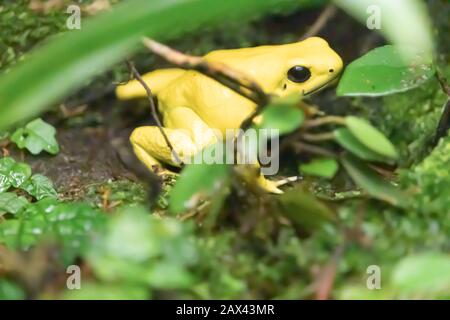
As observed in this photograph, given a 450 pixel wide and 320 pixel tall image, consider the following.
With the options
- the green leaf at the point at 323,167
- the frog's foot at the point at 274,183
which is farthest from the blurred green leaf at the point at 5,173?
the green leaf at the point at 323,167

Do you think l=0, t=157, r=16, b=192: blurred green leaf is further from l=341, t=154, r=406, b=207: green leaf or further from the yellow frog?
l=341, t=154, r=406, b=207: green leaf

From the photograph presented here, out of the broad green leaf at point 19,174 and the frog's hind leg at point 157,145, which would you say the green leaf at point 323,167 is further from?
the broad green leaf at point 19,174

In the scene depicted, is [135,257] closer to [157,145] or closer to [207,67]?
[207,67]

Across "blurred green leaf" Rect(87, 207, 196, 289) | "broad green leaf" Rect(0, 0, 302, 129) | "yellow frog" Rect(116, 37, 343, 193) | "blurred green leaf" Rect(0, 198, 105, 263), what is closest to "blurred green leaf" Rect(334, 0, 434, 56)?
"broad green leaf" Rect(0, 0, 302, 129)

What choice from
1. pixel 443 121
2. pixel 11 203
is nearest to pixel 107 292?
pixel 11 203

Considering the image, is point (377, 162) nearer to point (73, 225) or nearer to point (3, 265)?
point (73, 225)
